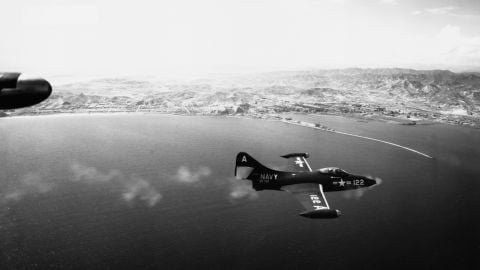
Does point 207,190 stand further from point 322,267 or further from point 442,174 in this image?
point 442,174

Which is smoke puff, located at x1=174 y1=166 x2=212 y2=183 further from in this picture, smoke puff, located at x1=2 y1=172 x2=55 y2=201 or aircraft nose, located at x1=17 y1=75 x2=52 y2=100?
aircraft nose, located at x1=17 y1=75 x2=52 y2=100

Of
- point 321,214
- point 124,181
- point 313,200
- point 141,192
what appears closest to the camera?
point 321,214

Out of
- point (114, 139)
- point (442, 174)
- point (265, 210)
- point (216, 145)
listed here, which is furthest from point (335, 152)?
point (114, 139)

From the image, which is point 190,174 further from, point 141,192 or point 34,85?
point 34,85

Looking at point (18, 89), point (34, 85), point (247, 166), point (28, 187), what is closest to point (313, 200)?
point (247, 166)

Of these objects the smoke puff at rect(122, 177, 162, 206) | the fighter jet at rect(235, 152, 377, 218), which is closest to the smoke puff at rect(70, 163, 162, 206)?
the smoke puff at rect(122, 177, 162, 206)

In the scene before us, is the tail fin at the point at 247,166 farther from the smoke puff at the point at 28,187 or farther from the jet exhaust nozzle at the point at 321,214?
the smoke puff at the point at 28,187
